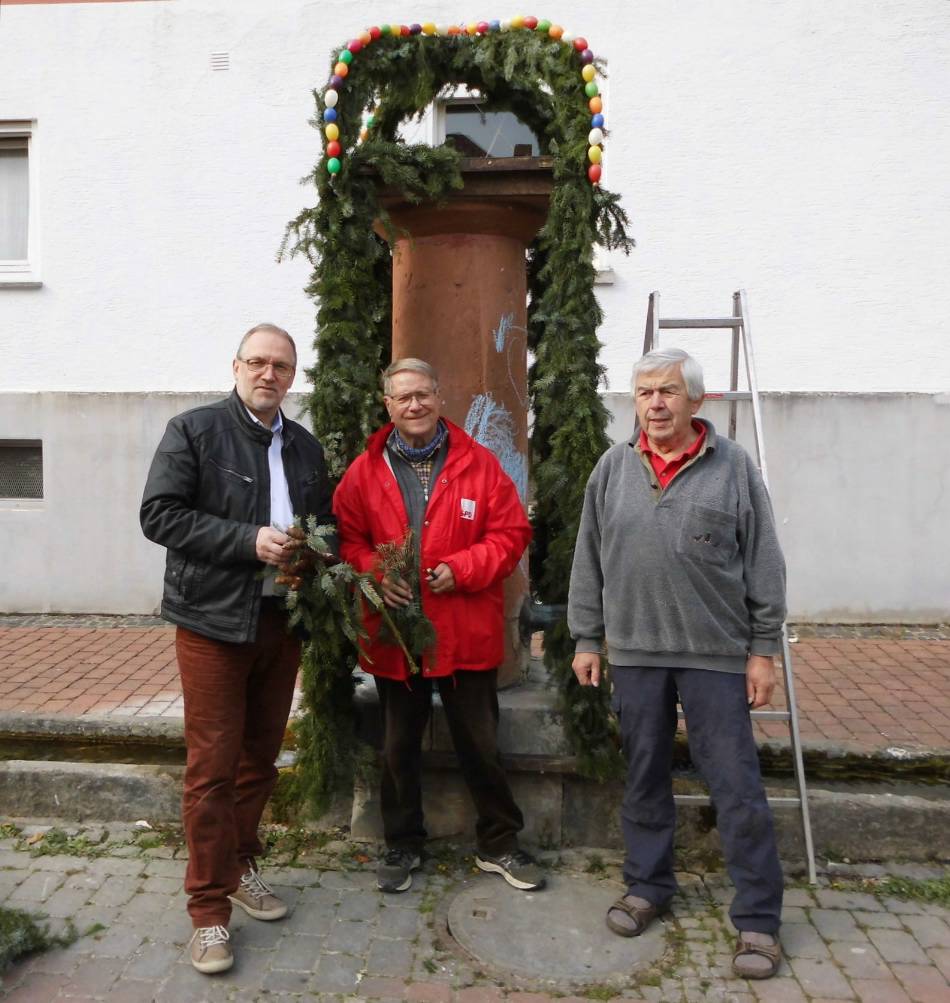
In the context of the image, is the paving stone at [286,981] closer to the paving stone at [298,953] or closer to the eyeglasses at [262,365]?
the paving stone at [298,953]

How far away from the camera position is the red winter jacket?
121 inches

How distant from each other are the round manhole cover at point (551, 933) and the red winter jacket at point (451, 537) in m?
0.84

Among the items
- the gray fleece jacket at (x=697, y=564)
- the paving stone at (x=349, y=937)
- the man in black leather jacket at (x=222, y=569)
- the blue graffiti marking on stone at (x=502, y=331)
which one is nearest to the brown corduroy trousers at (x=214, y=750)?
the man in black leather jacket at (x=222, y=569)

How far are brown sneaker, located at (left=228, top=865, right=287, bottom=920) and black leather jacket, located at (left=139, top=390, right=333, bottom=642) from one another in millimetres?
979

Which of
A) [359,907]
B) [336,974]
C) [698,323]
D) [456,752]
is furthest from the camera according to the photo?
[698,323]

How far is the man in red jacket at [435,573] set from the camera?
3.05m

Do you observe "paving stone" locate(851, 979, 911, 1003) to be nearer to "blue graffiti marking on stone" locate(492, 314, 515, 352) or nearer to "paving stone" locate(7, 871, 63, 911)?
"blue graffiti marking on stone" locate(492, 314, 515, 352)

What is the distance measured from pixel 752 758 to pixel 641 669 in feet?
1.46

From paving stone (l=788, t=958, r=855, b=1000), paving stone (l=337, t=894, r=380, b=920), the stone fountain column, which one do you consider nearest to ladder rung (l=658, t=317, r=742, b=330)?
the stone fountain column

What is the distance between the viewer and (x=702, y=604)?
9.21 feet

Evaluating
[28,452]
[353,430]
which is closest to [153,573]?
[28,452]

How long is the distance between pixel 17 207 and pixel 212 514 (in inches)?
259

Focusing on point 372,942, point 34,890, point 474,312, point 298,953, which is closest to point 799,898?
point 372,942

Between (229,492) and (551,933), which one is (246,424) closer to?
(229,492)
